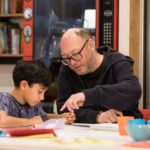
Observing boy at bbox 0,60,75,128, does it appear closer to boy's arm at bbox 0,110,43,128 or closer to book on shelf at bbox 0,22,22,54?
boy's arm at bbox 0,110,43,128

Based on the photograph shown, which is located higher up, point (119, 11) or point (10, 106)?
point (119, 11)

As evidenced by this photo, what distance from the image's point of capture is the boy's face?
2255 mm

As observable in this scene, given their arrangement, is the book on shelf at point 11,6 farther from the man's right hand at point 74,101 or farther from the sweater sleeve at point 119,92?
the man's right hand at point 74,101

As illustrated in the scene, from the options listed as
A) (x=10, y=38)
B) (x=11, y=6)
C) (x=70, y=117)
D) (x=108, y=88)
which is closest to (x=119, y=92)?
(x=108, y=88)

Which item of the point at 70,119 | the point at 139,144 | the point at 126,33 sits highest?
the point at 126,33

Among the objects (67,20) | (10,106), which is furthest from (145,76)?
(10,106)

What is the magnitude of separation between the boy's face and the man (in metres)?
0.18

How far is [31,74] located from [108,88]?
1.54 ft

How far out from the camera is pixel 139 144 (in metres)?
1.20

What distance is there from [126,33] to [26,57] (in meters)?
1.04

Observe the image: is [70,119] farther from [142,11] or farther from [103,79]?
[142,11]

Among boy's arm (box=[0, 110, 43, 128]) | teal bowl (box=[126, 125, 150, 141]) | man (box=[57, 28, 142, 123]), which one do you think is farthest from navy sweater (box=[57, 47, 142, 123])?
teal bowl (box=[126, 125, 150, 141])

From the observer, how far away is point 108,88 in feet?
7.19

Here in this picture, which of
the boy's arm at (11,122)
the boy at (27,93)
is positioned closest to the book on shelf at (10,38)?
the boy at (27,93)
